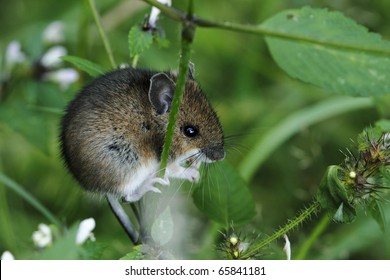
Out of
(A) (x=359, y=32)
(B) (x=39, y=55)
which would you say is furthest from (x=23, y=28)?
(A) (x=359, y=32)

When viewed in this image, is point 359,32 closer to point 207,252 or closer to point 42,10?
point 207,252

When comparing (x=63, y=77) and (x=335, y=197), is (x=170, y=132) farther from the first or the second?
(x=63, y=77)

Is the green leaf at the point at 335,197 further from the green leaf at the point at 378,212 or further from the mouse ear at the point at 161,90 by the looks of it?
the mouse ear at the point at 161,90

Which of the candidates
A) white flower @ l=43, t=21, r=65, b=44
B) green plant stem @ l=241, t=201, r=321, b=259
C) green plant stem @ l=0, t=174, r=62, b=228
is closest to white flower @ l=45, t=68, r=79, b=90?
white flower @ l=43, t=21, r=65, b=44

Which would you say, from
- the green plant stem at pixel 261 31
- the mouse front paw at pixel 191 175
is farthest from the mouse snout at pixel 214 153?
the green plant stem at pixel 261 31

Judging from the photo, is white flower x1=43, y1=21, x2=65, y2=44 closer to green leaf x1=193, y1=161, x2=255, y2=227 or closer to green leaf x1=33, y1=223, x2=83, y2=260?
green leaf x1=193, y1=161, x2=255, y2=227
